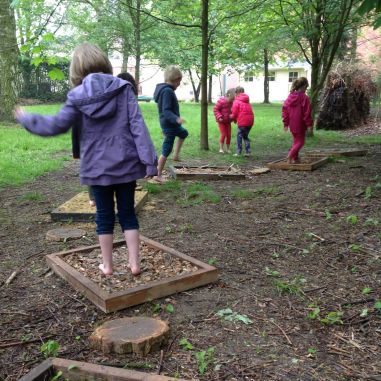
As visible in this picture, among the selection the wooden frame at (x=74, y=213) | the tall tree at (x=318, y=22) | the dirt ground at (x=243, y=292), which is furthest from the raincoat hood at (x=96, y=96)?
the tall tree at (x=318, y=22)

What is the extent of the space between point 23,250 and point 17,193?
2525 millimetres

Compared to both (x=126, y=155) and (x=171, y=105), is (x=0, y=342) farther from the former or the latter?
(x=171, y=105)

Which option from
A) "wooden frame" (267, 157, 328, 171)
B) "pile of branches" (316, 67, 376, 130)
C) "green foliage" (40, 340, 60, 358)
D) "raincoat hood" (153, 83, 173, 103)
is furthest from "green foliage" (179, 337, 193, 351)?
"pile of branches" (316, 67, 376, 130)

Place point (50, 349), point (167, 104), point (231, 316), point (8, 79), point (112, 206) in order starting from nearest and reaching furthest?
Result: point (50, 349), point (231, 316), point (112, 206), point (167, 104), point (8, 79)

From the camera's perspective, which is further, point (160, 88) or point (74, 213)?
point (160, 88)

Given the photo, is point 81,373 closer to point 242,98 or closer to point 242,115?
point 242,115

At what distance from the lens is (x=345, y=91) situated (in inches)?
617

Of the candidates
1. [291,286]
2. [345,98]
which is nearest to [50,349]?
[291,286]

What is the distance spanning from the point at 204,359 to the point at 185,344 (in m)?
0.19

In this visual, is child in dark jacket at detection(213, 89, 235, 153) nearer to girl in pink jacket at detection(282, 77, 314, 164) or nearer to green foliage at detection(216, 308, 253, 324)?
girl in pink jacket at detection(282, 77, 314, 164)

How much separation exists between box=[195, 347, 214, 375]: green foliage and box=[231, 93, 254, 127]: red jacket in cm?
786

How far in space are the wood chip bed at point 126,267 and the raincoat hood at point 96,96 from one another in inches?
49.5

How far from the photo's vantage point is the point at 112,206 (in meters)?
3.39

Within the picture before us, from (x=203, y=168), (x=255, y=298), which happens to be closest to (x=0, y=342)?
(x=255, y=298)
